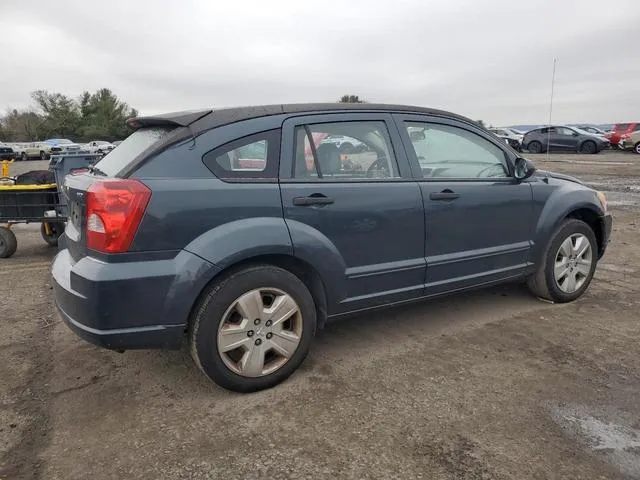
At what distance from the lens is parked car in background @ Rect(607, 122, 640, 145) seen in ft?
90.9

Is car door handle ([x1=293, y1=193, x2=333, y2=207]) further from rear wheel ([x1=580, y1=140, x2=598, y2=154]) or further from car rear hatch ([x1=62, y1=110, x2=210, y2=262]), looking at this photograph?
rear wheel ([x1=580, y1=140, x2=598, y2=154])

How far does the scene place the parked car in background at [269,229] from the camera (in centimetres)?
270

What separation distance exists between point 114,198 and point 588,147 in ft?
96.3

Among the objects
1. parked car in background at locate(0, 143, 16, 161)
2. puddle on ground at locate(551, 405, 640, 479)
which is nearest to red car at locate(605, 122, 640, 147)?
puddle on ground at locate(551, 405, 640, 479)

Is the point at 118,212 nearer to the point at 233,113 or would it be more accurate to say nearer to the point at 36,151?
the point at 233,113

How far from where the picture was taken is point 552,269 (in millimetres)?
4395

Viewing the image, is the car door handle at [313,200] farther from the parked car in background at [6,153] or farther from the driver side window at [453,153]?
the parked car in background at [6,153]

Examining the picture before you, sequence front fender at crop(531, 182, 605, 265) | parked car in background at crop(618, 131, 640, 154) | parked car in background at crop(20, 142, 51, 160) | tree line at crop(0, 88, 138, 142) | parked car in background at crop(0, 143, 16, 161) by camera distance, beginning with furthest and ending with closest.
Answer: tree line at crop(0, 88, 138, 142), parked car in background at crop(20, 142, 51, 160), parked car in background at crop(0, 143, 16, 161), parked car in background at crop(618, 131, 640, 154), front fender at crop(531, 182, 605, 265)

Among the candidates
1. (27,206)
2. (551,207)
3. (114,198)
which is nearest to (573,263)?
(551,207)

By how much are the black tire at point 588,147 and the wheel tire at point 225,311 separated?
28382mm

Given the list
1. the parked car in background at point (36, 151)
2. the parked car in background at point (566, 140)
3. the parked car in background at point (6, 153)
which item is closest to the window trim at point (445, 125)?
the parked car in background at point (566, 140)

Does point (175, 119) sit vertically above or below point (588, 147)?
above

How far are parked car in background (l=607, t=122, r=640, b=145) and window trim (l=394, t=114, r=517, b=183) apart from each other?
91.3 feet

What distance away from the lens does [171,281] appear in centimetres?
271
